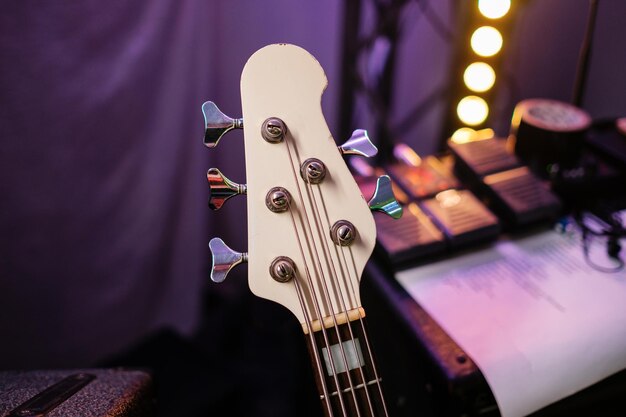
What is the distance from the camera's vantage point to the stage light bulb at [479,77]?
1137 millimetres

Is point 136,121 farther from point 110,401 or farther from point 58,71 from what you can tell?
point 110,401

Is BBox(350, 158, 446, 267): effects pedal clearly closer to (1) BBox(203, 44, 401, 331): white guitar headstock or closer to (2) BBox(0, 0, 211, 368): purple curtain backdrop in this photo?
(1) BBox(203, 44, 401, 331): white guitar headstock

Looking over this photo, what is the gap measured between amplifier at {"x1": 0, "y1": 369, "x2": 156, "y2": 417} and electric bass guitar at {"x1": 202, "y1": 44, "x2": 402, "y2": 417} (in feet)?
0.67

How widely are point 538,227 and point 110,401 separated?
0.71 meters

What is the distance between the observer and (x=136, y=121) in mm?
1069

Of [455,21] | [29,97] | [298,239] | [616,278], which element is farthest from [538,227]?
[29,97]

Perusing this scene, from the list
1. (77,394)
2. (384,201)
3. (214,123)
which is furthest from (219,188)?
(77,394)

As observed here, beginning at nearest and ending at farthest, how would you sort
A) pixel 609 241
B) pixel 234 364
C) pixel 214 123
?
1. pixel 214 123
2. pixel 609 241
3. pixel 234 364

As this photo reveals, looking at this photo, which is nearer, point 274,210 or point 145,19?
point 274,210

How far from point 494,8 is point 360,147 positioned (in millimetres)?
682

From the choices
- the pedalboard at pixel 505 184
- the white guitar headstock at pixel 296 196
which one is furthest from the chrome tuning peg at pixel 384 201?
the pedalboard at pixel 505 184

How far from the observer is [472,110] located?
1202 mm

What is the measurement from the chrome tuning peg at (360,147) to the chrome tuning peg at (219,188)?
130mm

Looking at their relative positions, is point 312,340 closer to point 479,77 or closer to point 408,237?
point 408,237
